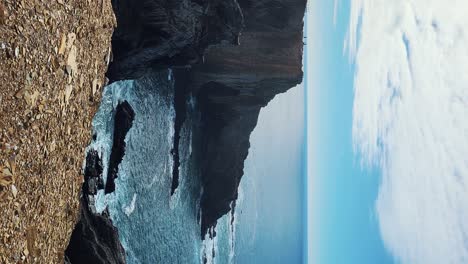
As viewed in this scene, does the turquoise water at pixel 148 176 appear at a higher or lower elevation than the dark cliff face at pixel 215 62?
lower

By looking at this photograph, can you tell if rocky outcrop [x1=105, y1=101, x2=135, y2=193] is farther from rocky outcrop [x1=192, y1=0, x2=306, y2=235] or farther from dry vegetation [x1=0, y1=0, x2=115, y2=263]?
dry vegetation [x1=0, y1=0, x2=115, y2=263]

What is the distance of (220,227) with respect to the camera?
1533 inches

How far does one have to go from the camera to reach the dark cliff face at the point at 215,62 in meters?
13.9

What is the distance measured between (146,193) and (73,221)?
13855 millimetres

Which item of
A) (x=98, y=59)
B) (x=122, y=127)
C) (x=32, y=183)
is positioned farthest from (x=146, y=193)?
(x=32, y=183)

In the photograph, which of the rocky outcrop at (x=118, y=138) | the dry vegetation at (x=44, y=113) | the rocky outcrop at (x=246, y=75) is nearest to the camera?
the dry vegetation at (x=44, y=113)

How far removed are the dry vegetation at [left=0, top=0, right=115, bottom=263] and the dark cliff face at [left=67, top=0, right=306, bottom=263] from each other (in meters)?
4.73

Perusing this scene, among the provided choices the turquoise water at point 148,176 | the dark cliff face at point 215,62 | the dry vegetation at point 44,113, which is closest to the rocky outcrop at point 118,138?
the dark cliff face at point 215,62

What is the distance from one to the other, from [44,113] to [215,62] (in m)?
14.2

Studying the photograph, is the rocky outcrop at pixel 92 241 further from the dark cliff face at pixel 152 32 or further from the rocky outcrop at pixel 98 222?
the dark cliff face at pixel 152 32

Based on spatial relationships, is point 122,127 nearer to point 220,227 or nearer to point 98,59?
point 98,59

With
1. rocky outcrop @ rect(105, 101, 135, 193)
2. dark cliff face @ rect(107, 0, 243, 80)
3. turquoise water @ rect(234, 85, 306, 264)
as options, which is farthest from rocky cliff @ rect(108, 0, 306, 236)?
turquoise water @ rect(234, 85, 306, 264)

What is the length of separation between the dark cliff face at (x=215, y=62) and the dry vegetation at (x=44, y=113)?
4.73m

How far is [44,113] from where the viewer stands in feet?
18.5
